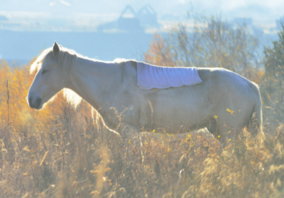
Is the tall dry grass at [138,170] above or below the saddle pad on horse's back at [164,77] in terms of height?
below

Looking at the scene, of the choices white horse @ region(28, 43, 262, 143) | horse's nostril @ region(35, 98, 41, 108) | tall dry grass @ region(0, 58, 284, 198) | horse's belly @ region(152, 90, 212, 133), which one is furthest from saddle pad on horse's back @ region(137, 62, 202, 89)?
horse's nostril @ region(35, 98, 41, 108)

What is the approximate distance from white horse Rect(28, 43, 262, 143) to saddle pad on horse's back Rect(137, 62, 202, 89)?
0.08 m

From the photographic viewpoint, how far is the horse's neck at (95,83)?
15.4 feet

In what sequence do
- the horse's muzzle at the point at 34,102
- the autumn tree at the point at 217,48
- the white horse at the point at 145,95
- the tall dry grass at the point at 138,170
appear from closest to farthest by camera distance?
the tall dry grass at the point at 138,170 < the horse's muzzle at the point at 34,102 < the white horse at the point at 145,95 < the autumn tree at the point at 217,48

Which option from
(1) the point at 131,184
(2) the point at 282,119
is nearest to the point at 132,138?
(1) the point at 131,184

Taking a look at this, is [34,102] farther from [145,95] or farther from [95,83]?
[145,95]

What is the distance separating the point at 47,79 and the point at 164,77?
1.77 m

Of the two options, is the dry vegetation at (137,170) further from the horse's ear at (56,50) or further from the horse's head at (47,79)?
the horse's ear at (56,50)

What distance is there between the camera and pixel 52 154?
3.87 meters

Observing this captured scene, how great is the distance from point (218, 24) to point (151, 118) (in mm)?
9190

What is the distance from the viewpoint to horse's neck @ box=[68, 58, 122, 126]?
15.4 ft

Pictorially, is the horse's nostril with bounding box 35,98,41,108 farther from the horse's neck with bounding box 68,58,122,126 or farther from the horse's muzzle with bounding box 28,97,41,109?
the horse's neck with bounding box 68,58,122,126

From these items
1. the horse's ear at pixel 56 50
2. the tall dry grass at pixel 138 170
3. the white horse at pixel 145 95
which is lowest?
the tall dry grass at pixel 138 170

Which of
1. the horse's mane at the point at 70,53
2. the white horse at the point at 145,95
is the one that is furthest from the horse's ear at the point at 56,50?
the horse's mane at the point at 70,53
